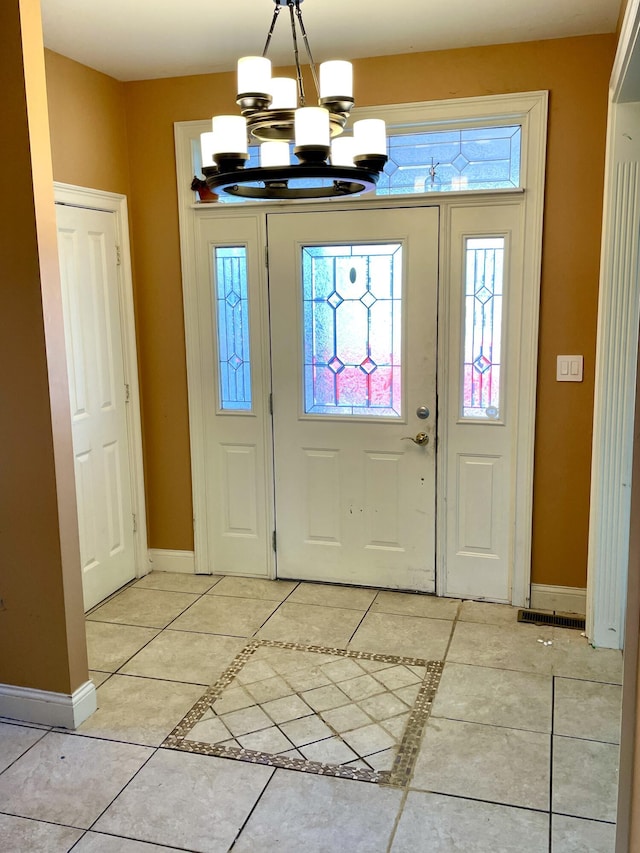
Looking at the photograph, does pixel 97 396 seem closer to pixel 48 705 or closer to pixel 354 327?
pixel 354 327

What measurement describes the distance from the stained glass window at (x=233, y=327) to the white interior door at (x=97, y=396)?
0.55m

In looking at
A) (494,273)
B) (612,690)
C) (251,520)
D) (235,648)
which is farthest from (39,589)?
(494,273)

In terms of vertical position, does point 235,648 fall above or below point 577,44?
below

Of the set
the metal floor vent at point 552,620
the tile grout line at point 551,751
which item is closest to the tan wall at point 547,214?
the metal floor vent at point 552,620

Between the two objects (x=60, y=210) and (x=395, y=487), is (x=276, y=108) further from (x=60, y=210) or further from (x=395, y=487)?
(x=395, y=487)

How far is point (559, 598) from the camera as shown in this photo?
3.65m

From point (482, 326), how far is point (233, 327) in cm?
133

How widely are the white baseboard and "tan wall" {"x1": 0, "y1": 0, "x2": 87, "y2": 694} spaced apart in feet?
0.11

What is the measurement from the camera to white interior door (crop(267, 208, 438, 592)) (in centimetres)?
368

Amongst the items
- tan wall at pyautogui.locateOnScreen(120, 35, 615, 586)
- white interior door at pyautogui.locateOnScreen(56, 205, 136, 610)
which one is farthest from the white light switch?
white interior door at pyautogui.locateOnScreen(56, 205, 136, 610)

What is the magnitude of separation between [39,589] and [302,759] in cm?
113

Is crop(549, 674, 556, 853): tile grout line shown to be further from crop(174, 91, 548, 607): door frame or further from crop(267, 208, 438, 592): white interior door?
crop(267, 208, 438, 592): white interior door

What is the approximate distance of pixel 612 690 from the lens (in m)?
2.89

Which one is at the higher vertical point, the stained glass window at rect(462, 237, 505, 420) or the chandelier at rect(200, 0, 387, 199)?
the chandelier at rect(200, 0, 387, 199)
